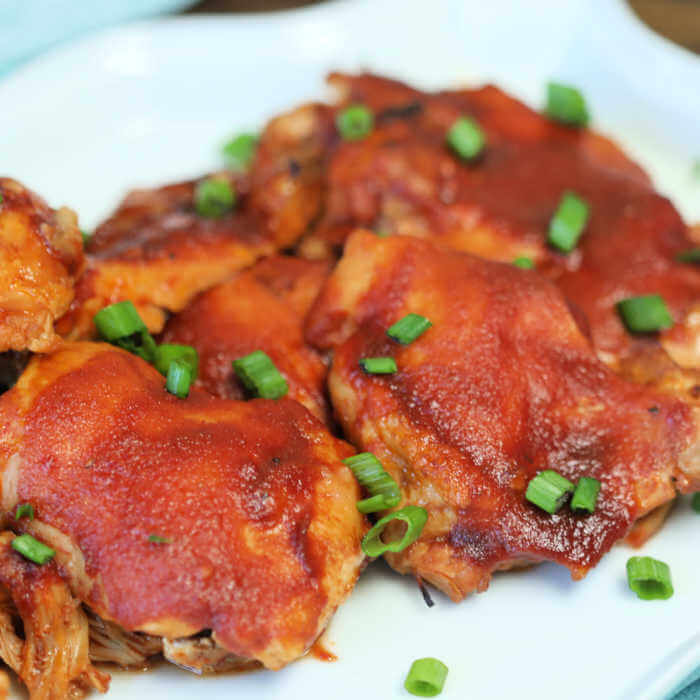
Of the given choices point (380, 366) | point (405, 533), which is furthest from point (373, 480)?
point (380, 366)

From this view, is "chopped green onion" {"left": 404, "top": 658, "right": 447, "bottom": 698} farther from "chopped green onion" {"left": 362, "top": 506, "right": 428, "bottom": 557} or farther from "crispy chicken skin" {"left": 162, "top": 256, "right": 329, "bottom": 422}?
"crispy chicken skin" {"left": 162, "top": 256, "right": 329, "bottom": 422}

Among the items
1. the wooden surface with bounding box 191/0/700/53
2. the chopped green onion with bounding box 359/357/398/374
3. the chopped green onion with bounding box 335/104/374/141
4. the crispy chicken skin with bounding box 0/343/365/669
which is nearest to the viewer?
the crispy chicken skin with bounding box 0/343/365/669

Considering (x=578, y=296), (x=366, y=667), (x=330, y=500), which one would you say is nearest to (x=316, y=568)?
(x=330, y=500)

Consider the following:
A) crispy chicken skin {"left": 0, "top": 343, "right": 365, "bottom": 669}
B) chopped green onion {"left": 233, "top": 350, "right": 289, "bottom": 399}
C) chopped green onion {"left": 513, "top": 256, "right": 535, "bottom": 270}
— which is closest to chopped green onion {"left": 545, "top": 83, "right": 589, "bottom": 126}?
chopped green onion {"left": 513, "top": 256, "right": 535, "bottom": 270}

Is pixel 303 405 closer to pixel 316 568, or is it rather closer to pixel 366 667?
pixel 316 568

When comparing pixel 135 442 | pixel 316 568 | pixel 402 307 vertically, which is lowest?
pixel 316 568

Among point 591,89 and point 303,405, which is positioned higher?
point 591,89

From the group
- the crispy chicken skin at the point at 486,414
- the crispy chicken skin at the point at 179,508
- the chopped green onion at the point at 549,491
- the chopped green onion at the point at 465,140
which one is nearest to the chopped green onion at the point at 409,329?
the crispy chicken skin at the point at 486,414

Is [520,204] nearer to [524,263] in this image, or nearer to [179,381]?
[524,263]
